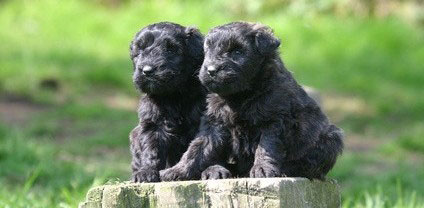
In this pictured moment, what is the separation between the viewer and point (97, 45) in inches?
651

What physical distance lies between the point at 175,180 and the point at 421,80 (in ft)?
35.8

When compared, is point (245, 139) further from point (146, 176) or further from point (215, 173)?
point (146, 176)

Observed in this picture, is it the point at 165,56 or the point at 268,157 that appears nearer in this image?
the point at 268,157

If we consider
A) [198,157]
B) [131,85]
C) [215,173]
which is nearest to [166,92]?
[198,157]

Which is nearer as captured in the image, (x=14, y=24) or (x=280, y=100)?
(x=280, y=100)

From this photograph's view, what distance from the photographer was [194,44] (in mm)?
5367

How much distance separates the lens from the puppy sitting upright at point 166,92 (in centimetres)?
517

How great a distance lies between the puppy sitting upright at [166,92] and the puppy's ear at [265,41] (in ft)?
1.49

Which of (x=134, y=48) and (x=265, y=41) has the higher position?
(x=134, y=48)

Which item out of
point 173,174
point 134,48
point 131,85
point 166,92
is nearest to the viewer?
point 173,174

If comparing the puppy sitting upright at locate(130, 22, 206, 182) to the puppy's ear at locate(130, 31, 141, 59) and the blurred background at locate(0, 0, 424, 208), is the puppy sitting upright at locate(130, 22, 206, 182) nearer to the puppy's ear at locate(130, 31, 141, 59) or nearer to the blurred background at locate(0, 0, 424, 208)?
the puppy's ear at locate(130, 31, 141, 59)

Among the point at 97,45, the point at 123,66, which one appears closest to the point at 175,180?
the point at 123,66

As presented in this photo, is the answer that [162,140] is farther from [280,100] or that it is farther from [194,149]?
[280,100]

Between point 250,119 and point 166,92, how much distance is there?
1.82 feet
